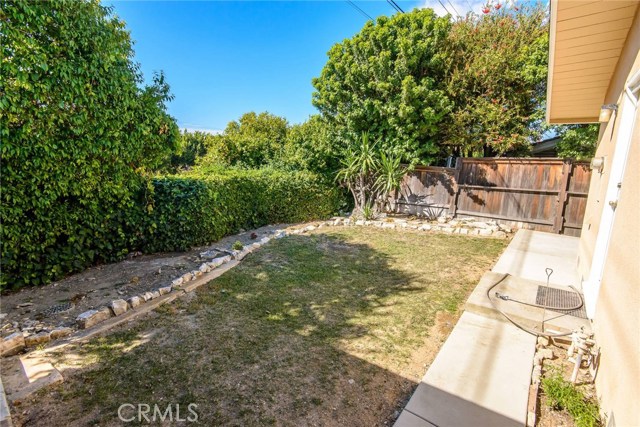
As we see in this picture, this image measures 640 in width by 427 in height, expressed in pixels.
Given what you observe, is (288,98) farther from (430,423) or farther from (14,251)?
(430,423)

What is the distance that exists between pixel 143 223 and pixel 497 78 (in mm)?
9078

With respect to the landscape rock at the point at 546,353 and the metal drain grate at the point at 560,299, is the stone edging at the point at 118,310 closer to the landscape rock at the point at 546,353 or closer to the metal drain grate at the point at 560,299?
the landscape rock at the point at 546,353

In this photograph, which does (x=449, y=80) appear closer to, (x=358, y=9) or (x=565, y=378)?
(x=358, y=9)

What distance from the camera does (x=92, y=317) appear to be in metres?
2.84

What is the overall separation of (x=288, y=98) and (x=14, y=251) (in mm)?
13313

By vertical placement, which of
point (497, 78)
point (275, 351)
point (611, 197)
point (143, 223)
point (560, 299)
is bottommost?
point (275, 351)

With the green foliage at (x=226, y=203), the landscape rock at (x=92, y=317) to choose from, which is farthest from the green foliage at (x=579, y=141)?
the landscape rock at (x=92, y=317)

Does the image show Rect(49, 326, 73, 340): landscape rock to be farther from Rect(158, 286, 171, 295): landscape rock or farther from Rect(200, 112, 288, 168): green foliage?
Rect(200, 112, 288, 168): green foliage

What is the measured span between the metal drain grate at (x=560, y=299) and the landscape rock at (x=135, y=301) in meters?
4.49

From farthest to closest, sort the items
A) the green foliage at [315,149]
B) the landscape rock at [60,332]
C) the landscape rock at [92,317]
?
the green foliage at [315,149], the landscape rock at [92,317], the landscape rock at [60,332]

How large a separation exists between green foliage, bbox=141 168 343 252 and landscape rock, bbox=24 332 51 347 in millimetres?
2226

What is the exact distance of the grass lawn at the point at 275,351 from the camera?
192 cm

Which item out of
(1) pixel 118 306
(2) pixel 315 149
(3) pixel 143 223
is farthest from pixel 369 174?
(1) pixel 118 306

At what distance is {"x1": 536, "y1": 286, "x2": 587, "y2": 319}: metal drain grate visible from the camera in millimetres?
2994
